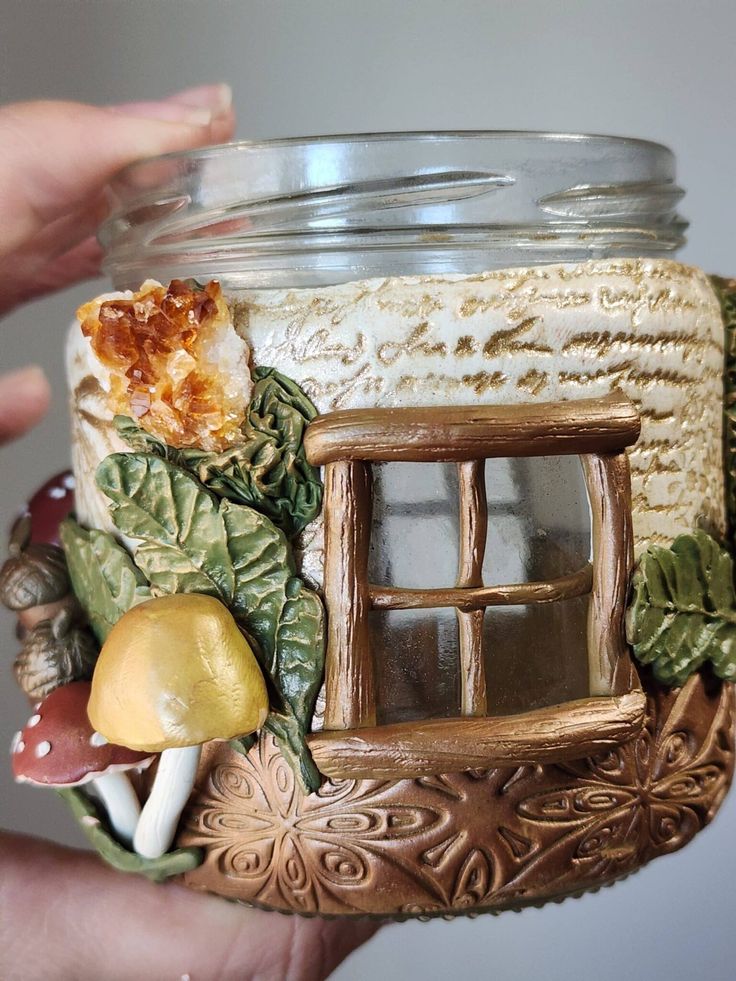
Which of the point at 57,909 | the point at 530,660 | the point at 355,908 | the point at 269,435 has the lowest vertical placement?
the point at 57,909

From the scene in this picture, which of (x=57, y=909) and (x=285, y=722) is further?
(x=57, y=909)

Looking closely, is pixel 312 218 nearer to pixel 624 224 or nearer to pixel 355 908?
pixel 624 224

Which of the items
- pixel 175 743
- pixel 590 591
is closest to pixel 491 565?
pixel 590 591

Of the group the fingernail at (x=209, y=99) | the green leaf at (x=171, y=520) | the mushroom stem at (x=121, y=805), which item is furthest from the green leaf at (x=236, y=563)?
the fingernail at (x=209, y=99)

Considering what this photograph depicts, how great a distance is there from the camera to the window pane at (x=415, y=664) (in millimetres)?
476

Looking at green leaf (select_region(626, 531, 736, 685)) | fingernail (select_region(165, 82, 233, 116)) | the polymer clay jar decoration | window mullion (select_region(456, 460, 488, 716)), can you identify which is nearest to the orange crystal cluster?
the polymer clay jar decoration

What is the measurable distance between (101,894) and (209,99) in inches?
22.3

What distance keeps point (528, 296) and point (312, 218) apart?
0.11 meters

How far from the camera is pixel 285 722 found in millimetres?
466

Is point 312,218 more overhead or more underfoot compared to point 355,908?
more overhead

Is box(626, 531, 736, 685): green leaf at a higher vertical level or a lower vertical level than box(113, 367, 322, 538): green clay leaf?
lower

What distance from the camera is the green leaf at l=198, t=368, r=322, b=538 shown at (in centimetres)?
46

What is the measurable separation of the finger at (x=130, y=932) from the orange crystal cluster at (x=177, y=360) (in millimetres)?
374

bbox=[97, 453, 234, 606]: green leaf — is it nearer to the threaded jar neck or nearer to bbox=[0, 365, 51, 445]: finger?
the threaded jar neck
